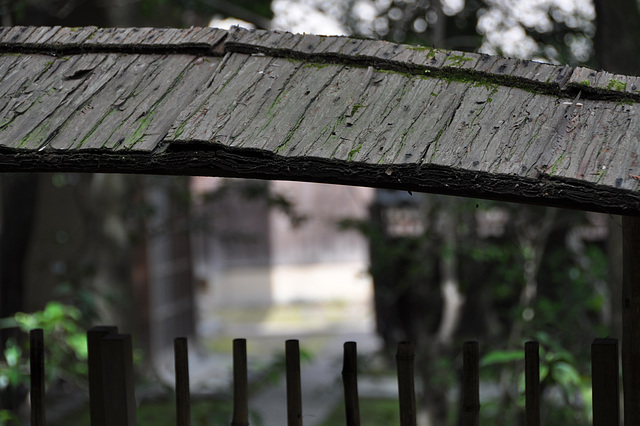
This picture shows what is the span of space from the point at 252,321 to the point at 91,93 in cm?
1065

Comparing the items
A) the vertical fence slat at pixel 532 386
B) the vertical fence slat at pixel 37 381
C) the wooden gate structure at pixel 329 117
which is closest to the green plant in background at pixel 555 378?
the vertical fence slat at pixel 532 386

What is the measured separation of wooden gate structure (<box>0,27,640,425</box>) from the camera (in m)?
1.35

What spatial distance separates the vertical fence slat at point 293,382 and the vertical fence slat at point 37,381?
716 millimetres

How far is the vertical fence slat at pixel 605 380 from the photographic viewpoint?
1688mm

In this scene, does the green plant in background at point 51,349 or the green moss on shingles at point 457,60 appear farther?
the green plant in background at point 51,349

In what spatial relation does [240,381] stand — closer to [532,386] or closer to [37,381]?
[37,381]

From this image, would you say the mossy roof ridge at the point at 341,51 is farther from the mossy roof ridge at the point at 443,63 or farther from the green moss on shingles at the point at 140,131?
the green moss on shingles at the point at 140,131

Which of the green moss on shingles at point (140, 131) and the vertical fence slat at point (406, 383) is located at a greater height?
the green moss on shingles at point (140, 131)

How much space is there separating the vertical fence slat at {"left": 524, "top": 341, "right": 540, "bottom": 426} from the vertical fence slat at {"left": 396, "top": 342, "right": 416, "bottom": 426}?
289 mm

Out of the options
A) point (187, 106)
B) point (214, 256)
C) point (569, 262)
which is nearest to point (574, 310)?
point (569, 262)

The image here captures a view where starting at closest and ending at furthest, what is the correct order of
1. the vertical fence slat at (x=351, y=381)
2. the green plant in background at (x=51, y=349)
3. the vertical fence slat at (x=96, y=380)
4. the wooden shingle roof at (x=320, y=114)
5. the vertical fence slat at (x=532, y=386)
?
the wooden shingle roof at (x=320, y=114) → the vertical fence slat at (x=532, y=386) → the vertical fence slat at (x=351, y=381) → the vertical fence slat at (x=96, y=380) → the green plant in background at (x=51, y=349)

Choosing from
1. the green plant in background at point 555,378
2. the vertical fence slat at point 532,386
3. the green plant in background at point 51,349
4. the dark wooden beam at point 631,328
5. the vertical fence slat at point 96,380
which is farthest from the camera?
the green plant in background at point 51,349

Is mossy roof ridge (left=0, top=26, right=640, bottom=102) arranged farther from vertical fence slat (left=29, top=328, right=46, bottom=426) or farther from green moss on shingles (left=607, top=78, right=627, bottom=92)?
vertical fence slat (left=29, top=328, right=46, bottom=426)

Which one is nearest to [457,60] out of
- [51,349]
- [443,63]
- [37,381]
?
[443,63]
